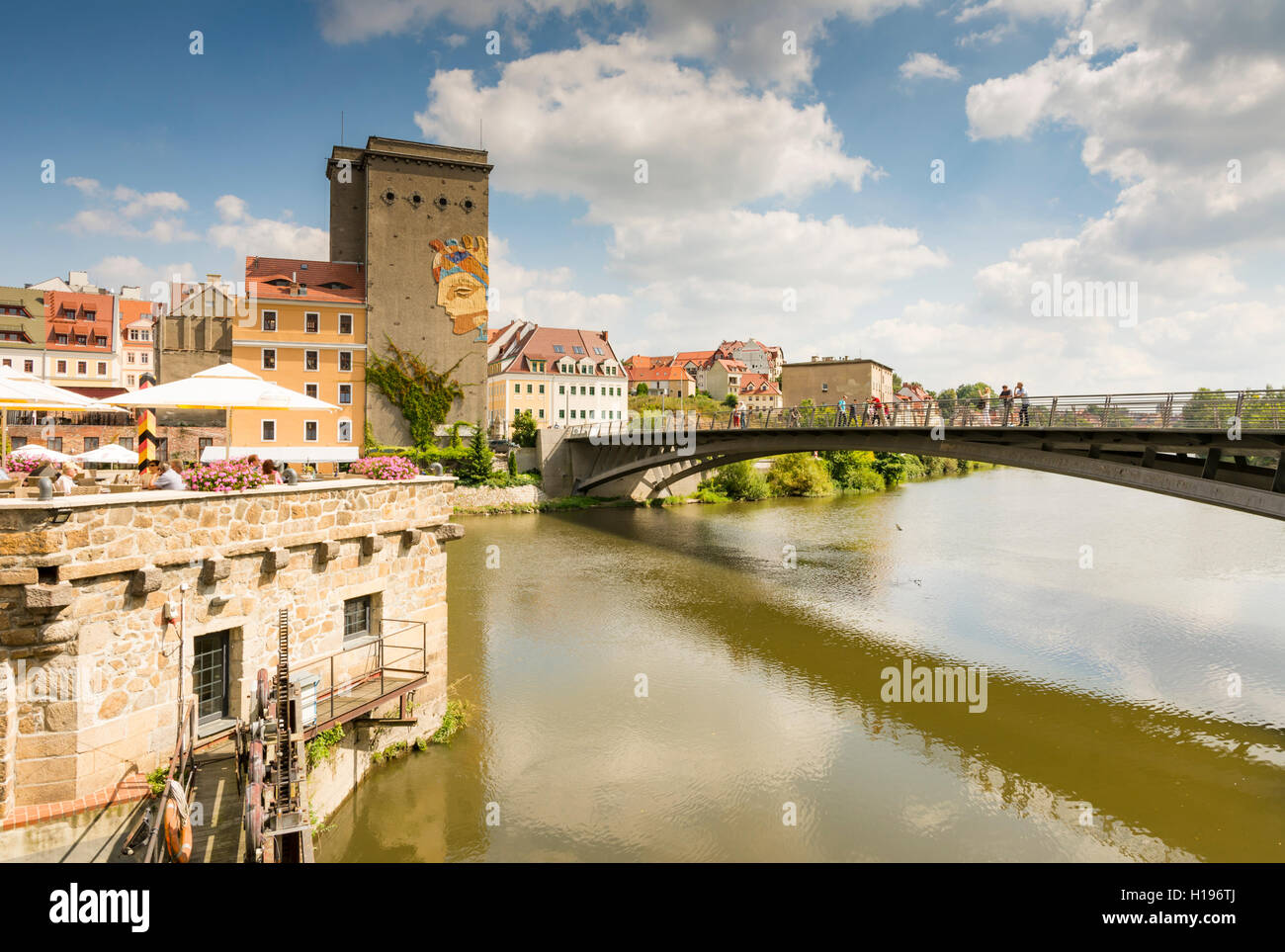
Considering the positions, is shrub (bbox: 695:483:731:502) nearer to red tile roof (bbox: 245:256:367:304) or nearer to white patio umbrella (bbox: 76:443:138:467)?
red tile roof (bbox: 245:256:367:304)

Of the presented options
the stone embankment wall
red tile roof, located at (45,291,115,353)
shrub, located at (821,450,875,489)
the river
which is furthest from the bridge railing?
red tile roof, located at (45,291,115,353)

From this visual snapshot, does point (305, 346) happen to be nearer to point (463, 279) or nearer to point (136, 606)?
A: point (463, 279)

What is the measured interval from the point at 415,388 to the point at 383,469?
32.2 metres

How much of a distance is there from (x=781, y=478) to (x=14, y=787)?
1954 inches

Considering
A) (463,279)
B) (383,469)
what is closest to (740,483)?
(463,279)

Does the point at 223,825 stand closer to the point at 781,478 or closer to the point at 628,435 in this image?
the point at 628,435

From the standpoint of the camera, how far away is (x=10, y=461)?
11.1 m

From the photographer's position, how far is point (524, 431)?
47375mm

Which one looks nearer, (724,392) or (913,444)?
(913,444)

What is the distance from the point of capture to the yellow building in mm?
37531

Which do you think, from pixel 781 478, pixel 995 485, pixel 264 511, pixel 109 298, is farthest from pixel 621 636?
pixel 109 298

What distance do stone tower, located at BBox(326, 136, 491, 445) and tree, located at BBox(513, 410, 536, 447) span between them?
412 cm
